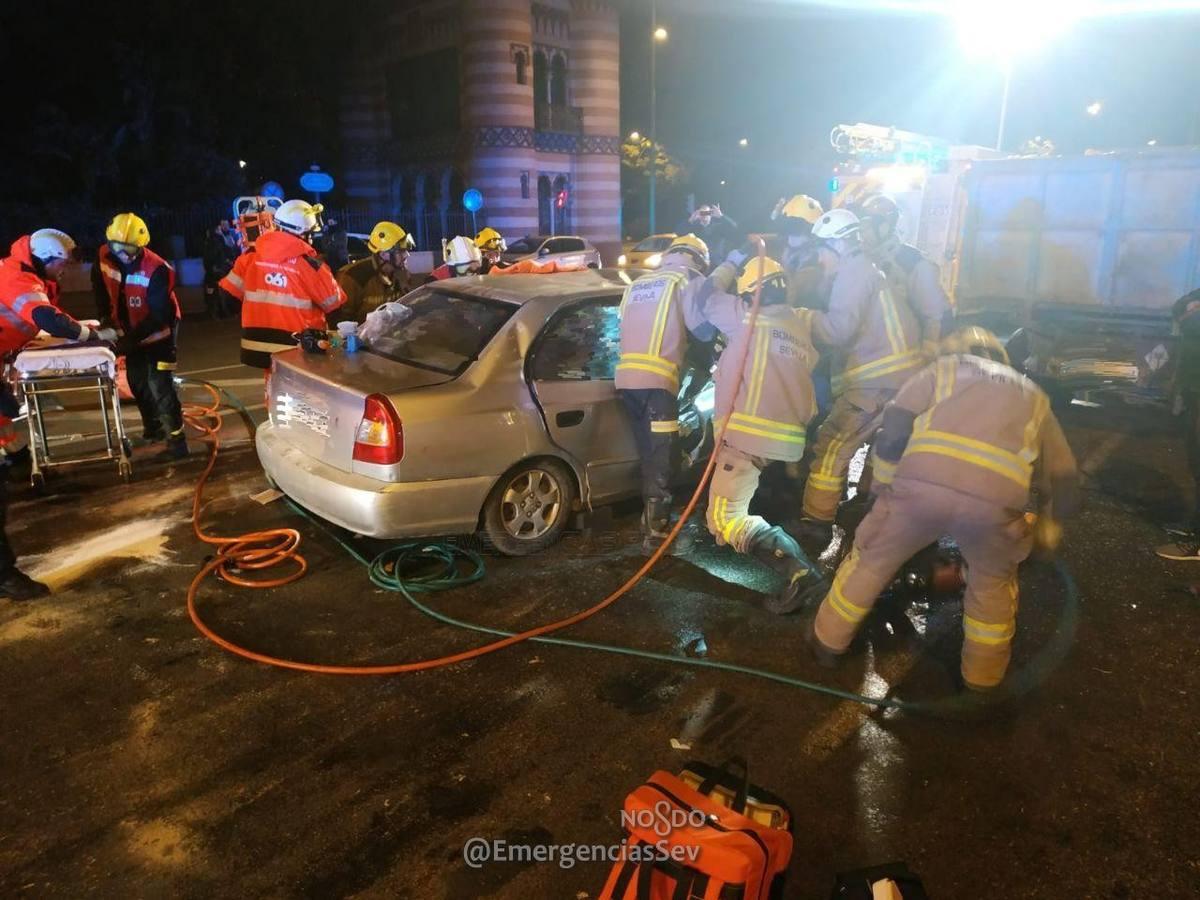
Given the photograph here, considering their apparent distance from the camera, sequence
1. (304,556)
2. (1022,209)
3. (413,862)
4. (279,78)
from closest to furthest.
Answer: (413,862), (304,556), (1022,209), (279,78)

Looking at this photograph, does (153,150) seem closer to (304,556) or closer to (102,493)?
(102,493)

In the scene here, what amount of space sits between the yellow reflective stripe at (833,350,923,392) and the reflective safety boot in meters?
1.27

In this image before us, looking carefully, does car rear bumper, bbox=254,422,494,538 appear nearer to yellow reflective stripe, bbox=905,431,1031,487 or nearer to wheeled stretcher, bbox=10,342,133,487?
wheeled stretcher, bbox=10,342,133,487

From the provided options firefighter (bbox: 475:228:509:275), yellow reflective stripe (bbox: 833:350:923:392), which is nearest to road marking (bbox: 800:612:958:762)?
yellow reflective stripe (bbox: 833:350:923:392)

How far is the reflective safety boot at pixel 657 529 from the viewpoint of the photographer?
205 inches

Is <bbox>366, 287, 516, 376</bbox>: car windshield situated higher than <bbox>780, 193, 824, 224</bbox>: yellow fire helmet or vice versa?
<bbox>780, 193, 824, 224</bbox>: yellow fire helmet

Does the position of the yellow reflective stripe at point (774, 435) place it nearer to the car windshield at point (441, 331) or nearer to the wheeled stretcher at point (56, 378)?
the car windshield at point (441, 331)

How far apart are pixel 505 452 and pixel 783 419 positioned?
1.41m

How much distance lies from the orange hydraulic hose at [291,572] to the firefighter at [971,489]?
3.32 ft

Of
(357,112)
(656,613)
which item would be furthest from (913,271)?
(357,112)

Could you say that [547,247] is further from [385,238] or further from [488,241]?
[385,238]

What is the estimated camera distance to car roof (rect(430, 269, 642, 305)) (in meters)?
5.14

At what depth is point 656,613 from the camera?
449 centimetres

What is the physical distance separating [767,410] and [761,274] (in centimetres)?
67
